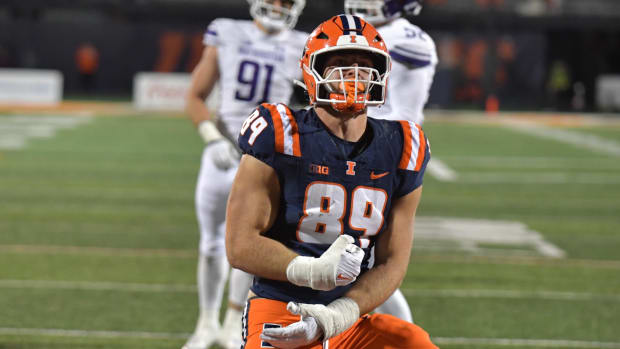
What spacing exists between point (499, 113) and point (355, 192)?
23694 millimetres

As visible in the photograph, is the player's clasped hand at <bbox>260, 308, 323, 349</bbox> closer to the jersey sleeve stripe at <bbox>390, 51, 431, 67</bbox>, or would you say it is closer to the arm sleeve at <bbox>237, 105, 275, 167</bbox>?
the arm sleeve at <bbox>237, 105, 275, 167</bbox>

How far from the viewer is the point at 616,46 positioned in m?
30.6

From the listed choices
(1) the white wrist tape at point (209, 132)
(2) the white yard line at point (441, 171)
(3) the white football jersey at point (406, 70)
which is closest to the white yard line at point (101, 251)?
(1) the white wrist tape at point (209, 132)

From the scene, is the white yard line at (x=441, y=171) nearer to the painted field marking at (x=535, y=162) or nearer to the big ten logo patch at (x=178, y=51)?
the painted field marking at (x=535, y=162)

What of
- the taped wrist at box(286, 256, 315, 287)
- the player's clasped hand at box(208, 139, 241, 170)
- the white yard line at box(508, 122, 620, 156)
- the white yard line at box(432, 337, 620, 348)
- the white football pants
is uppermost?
the taped wrist at box(286, 256, 315, 287)

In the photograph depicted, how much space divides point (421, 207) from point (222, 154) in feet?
19.3

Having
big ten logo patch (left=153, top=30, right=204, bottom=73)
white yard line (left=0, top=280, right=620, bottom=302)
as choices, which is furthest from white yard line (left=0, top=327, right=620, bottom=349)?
big ten logo patch (left=153, top=30, right=204, bottom=73)

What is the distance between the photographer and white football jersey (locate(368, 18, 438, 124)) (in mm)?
4329

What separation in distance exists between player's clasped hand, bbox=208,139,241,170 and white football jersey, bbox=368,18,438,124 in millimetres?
860

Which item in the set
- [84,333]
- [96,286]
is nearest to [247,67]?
[84,333]

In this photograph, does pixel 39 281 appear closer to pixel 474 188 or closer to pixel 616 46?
pixel 474 188

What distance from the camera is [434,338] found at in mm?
5605

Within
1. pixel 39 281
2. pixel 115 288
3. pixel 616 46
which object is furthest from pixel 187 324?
pixel 616 46

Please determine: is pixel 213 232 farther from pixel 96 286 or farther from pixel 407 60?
pixel 96 286
